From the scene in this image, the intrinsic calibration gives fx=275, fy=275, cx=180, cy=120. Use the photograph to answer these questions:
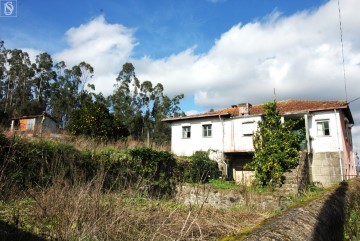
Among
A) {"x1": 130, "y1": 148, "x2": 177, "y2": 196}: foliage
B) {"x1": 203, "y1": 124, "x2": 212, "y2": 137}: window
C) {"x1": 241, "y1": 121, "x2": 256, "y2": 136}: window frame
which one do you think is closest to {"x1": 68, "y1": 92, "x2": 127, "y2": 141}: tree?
{"x1": 130, "y1": 148, "x2": 177, "y2": 196}: foliage

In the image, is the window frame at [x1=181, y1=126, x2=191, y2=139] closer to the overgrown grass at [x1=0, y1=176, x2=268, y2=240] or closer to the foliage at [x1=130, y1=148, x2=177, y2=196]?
the foliage at [x1=130, y1=148, x2=177, y2=196]

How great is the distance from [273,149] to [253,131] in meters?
3.23

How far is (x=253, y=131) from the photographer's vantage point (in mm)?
21547

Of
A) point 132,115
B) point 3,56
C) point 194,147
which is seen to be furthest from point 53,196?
point 3,56

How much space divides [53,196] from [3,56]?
52068mm

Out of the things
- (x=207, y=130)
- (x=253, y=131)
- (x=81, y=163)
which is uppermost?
(x=207, y=130)

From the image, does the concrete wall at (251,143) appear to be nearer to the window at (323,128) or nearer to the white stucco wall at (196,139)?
the white stucco wall at (196,139)

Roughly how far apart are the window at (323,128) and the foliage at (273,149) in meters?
1.47

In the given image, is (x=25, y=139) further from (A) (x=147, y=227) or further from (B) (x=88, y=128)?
(B) (x=88, y=128)

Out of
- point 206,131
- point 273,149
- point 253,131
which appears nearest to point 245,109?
point 253,131

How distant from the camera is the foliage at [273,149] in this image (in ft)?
58.7

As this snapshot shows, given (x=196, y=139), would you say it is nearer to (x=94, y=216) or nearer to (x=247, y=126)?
(x=247, y=126)

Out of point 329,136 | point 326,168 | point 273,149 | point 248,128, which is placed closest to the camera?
point 273,149

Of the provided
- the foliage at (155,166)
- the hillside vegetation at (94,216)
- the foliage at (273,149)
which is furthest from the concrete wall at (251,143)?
the hillside vegetation at (94,216)
